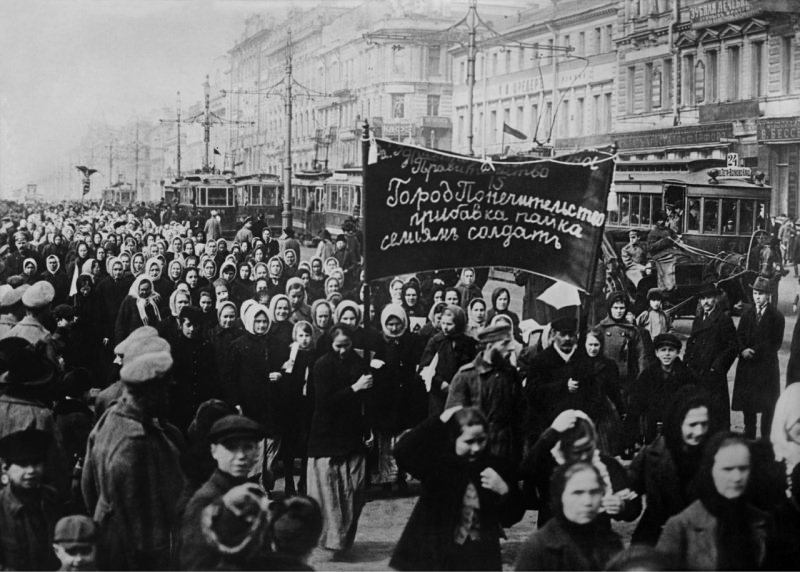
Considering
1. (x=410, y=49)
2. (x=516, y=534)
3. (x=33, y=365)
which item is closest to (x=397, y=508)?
(x=516, y=534)

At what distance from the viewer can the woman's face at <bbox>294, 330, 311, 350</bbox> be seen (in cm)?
755

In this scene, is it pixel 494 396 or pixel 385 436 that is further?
pixel 385 436

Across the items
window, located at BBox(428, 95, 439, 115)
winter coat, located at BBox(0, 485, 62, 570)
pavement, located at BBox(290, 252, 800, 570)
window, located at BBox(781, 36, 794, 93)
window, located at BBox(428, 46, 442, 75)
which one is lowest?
pavement, located at BBox(290, 252, 800, 570)

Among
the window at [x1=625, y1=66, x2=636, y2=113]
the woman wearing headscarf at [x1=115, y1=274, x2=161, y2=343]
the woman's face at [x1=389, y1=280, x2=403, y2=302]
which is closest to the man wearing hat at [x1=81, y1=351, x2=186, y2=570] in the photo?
the woman wearing headscarf at [x1=115, y1=274, x2=161, y2=343]

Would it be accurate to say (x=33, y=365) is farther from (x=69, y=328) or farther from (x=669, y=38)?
(x=669, y=38)

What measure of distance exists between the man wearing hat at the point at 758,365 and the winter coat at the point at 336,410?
351 centimetres

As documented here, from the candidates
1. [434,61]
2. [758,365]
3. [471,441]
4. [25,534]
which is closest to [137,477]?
[25,534]

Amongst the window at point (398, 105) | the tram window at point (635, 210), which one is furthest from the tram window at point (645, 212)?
the window at point (398, 105)

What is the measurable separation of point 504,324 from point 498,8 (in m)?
38.8

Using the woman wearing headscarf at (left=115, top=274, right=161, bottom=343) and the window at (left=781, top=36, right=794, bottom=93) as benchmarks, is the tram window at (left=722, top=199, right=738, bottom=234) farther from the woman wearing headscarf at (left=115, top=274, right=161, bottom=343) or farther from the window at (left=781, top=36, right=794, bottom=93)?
the woman wearing headscarf at (left=115, top=274, right=161, bottom=343)

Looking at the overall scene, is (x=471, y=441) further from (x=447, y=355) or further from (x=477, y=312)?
(x=477, y=312)

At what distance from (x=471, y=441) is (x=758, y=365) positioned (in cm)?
477

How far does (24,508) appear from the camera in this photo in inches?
179

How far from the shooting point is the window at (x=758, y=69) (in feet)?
88.7
